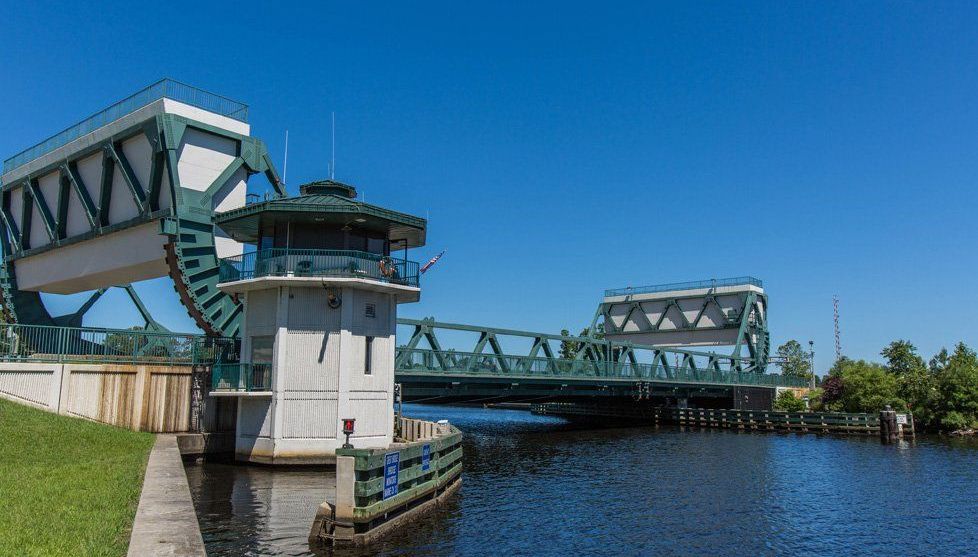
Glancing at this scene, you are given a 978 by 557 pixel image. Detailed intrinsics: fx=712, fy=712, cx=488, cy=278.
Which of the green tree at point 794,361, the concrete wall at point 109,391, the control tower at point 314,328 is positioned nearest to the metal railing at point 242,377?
the control tower at point 314,328

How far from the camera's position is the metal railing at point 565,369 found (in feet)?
132

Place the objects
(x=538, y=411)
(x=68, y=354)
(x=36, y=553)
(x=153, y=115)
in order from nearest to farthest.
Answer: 1. (x=36, y=553)
2. (x=68, y=354)
3. (x=153, y=115)
4. (x=538, y=411)

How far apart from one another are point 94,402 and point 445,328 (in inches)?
826

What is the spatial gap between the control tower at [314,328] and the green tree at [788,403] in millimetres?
58972

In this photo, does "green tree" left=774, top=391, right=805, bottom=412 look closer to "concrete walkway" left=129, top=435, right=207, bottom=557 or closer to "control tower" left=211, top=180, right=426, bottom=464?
"control tower" left=211, top=180, right=426, bottom=464

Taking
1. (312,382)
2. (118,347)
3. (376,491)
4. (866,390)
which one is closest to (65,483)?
(376,491)

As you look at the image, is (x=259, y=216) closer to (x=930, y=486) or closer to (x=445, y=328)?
(x=445, y=328)

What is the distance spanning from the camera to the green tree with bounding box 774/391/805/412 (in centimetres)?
7500

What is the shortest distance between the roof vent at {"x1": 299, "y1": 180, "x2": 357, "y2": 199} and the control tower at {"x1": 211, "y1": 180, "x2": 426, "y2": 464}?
0.18 metres

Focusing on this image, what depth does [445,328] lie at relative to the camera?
145 ft

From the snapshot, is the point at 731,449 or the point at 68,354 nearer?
the point at 68,354

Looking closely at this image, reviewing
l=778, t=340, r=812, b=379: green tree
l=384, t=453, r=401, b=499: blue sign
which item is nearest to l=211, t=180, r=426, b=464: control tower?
l=384, t=453, r=401, b=499: blue sign

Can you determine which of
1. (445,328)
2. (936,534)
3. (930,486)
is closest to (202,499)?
(936,534)

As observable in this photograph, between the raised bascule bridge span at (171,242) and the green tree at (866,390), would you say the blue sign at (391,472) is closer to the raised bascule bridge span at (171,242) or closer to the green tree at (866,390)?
the raised bascule bridge span at (171,242)
